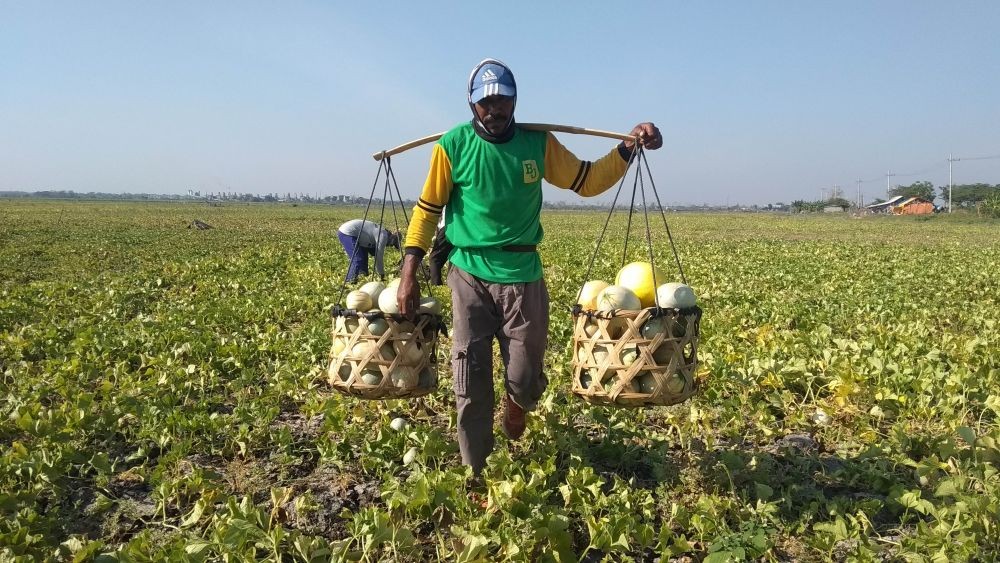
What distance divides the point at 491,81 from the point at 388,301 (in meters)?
1.24

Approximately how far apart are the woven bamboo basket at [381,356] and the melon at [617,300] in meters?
0.90

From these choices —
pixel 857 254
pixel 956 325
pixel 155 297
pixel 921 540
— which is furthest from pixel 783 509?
pixel 857 254

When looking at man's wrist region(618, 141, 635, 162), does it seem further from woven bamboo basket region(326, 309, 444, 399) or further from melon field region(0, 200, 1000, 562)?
melon field region(0, 200, 1000, 562)

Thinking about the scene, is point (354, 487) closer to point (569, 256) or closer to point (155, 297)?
point (155, 297)

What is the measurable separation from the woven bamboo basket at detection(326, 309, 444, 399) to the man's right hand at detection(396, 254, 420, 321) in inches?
2.2

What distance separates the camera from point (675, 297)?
9.89 ft

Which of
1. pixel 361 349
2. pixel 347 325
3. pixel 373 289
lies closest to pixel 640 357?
pixel 361 349

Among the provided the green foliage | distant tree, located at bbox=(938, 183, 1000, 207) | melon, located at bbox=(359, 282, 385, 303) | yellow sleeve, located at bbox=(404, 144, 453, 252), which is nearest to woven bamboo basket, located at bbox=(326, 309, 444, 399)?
melon, located at bbox=(359, 282, 385, 303)

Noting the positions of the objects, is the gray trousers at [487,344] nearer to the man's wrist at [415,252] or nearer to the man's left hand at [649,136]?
the man's wrist at [415,252]

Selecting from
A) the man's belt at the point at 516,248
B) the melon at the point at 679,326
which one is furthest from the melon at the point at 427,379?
the melon at the point at 679,326

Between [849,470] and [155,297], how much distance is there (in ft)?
32.2

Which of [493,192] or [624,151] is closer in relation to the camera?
[493,192]

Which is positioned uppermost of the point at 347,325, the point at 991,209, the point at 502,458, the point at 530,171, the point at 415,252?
the point at 991,209

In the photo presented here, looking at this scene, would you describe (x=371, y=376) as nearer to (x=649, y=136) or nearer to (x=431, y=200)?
(x=431, y=200)
